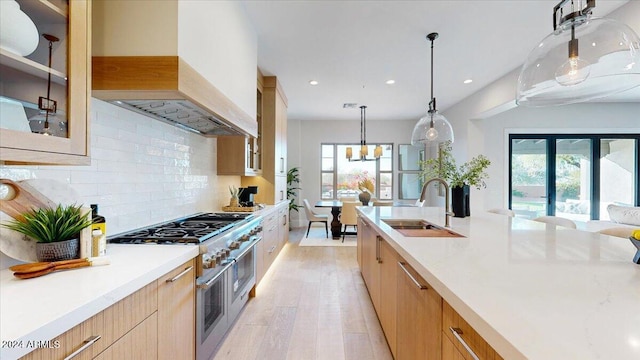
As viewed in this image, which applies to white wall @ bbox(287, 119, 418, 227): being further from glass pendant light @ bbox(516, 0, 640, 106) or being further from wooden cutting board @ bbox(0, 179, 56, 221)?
wooden cutting board @ bbox(0, 179, 56, 221)

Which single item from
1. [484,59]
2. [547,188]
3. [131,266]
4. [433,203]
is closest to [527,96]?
[484,59]

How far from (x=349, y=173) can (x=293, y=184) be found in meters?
1.57

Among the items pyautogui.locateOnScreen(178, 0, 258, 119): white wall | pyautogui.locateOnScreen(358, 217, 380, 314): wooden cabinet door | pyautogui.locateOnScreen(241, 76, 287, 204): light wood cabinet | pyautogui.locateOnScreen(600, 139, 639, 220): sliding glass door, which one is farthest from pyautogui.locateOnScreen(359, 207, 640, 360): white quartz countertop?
pyautogui.locateOnScreen(600, 139, 639, 220): sliding glass door

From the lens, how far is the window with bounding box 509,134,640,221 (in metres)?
5.34

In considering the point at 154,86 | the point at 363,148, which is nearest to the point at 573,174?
the point at 363,148

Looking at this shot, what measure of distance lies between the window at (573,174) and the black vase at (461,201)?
12.5 ft

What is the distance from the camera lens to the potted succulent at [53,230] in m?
1.08

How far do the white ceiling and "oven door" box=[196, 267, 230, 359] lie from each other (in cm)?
242

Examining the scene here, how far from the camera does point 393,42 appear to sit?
320 centimetres

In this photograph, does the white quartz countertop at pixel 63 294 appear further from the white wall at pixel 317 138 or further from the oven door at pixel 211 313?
the white wall at pixel 317 138

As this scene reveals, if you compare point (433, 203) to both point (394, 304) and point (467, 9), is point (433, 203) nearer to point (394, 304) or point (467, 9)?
point (467, 9)

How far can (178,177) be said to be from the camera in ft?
7.84

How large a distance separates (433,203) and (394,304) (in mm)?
5819

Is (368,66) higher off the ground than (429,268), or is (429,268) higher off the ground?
(368,66)
